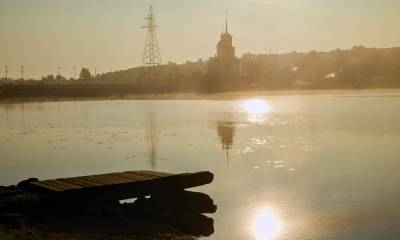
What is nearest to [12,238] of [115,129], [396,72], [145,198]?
[145,198]

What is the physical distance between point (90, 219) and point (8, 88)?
126711 millimetres

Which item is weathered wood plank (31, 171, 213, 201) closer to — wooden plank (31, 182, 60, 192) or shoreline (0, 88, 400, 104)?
wooden plank (31, 182, 60, 192)

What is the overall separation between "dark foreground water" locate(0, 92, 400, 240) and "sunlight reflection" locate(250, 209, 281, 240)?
0.03 m

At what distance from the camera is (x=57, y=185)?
16.7m

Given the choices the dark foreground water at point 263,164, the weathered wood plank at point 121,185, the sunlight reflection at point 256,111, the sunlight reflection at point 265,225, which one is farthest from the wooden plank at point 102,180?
the sunlight reflection at point 256,111

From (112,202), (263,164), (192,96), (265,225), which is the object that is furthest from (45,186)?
(192,96)

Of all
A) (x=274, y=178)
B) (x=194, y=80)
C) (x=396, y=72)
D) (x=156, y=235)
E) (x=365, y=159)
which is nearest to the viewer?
(x=156, y=235)

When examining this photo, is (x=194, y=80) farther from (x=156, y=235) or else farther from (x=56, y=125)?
(x=156, y=235)

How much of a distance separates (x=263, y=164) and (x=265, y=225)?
11.5m

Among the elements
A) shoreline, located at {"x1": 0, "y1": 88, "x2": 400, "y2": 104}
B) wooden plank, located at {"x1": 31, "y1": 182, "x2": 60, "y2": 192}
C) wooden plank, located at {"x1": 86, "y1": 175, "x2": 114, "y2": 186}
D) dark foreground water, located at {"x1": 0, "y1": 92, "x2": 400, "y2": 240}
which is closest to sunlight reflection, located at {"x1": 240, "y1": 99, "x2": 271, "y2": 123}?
dark foreground water, located at {"x1": 0, "y1": 92, "x2": 400, "y2": 240}

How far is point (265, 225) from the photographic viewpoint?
1697cm

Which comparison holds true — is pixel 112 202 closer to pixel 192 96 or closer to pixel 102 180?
pixel 102 180

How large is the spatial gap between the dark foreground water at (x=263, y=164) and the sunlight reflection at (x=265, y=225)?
0.03m

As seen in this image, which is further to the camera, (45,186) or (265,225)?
(265,225)
